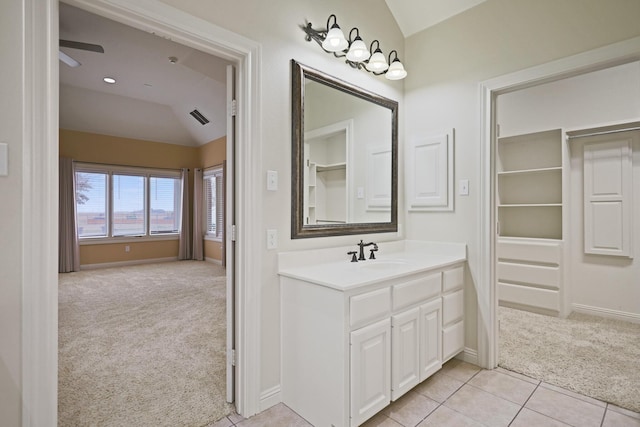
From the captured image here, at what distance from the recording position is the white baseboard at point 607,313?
11.3 ft

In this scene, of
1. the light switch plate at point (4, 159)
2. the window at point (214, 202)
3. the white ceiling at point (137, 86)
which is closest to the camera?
the light switch plate at point (4, 159)

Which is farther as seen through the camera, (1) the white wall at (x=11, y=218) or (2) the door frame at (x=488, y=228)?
(2) the door frame at (x=488, y=228)

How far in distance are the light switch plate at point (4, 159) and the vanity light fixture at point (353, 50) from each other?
5.75 feet

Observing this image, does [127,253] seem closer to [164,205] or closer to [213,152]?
[164,205]

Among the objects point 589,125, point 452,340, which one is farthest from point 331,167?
point 589,125

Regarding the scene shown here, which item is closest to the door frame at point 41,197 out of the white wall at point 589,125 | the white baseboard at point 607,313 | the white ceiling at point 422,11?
the white ceiling at point 422,11

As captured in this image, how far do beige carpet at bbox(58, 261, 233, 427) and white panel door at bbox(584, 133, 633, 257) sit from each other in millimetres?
4107

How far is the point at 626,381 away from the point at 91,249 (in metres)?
8.09

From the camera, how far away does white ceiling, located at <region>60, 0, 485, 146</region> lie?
3324 millimetres

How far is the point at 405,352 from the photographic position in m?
1.95

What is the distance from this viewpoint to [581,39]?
2.12m

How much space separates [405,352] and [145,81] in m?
5.84

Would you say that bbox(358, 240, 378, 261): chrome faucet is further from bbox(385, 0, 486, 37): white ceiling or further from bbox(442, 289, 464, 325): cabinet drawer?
bbox(385, 0, 486, 37): white ceiling

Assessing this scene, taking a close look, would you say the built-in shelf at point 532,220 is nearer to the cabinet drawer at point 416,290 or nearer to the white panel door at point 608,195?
the white panel door at point 608,195
